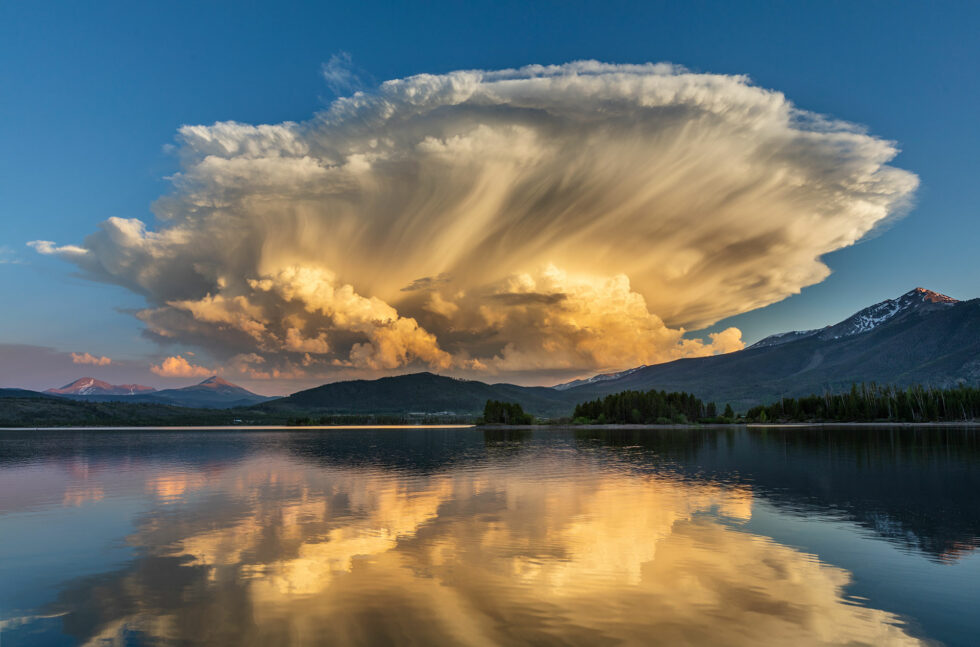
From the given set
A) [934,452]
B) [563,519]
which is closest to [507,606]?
[563,519]

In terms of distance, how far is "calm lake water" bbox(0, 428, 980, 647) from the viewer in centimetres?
2183

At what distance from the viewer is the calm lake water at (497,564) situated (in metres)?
21.8

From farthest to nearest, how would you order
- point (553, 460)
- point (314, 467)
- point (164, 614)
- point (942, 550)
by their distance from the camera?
point (553, 460)
point (314, 467)
point (942, 550)
point (164, 614)

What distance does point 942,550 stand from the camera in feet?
109

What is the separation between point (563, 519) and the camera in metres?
44.7

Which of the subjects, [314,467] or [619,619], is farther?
[314,467]

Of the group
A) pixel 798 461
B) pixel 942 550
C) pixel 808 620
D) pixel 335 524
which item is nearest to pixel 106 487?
pixel 335 524

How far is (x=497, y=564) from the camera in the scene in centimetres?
3106

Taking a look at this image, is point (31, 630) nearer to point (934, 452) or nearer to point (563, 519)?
point (563, 519)

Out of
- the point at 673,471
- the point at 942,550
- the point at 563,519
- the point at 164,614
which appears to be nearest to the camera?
the point at 164,614

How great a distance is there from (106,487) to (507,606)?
64541 mm

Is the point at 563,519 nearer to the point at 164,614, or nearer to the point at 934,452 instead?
the point at 164,614

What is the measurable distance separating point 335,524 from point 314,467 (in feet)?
173

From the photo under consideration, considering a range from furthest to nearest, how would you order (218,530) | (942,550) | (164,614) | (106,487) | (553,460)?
(553,460), (106,487), (218,530), (942,550), (164,614)
